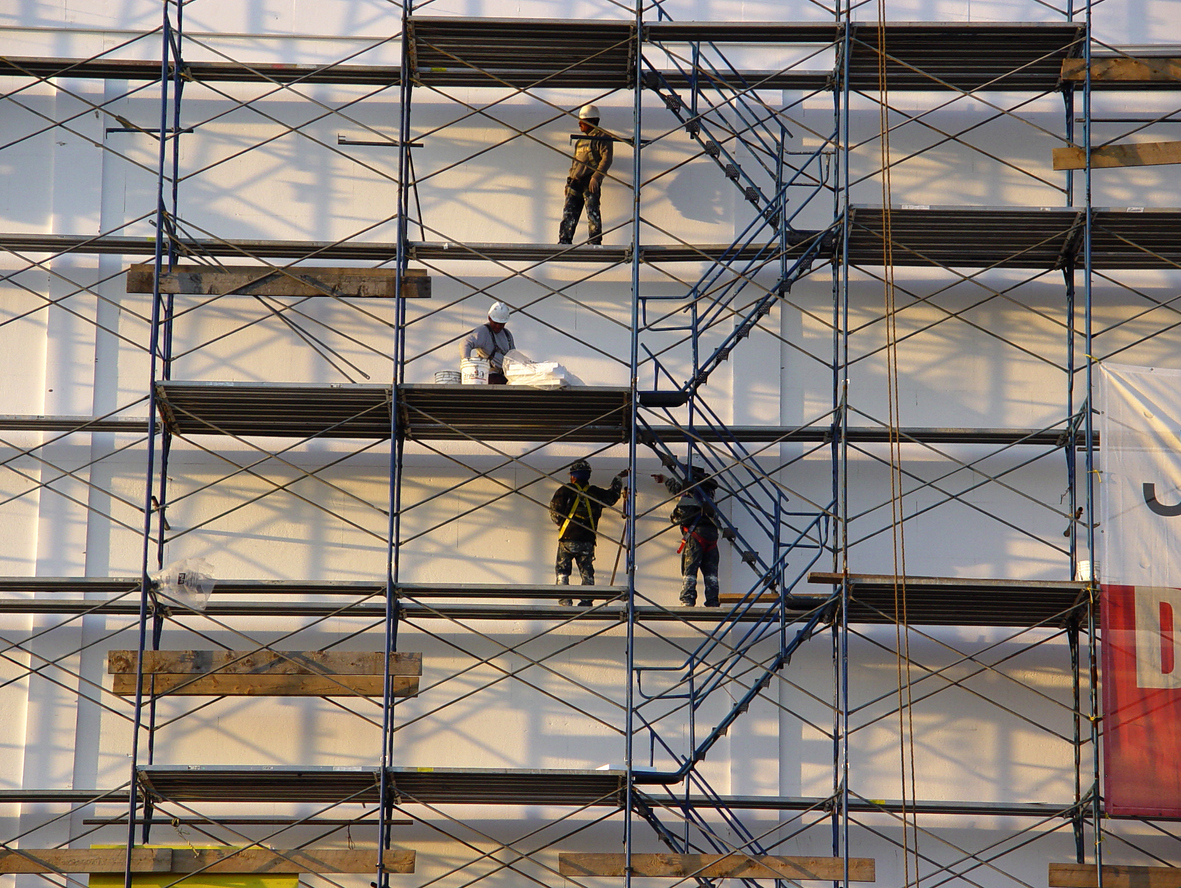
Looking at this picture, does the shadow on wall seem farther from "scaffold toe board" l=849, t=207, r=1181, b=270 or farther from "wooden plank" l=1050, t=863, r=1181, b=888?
"wooden plank" l=1050, t=863, r=1181, b=888

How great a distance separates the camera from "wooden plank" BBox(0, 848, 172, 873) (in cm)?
1505

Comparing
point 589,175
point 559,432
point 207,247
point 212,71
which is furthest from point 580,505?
point 212,71

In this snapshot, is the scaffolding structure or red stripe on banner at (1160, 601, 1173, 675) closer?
red stripe on banner at (1160, 601, 1173, 675)

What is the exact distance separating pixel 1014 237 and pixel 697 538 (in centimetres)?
470

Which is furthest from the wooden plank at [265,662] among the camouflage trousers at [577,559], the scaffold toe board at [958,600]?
the scaffold toe board at [958,600]

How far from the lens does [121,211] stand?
1806cm

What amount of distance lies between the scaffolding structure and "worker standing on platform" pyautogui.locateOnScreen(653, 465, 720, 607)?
247mm

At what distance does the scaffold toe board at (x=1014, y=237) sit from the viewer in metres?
16.7

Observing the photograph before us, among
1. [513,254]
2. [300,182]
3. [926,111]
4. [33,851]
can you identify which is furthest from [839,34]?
[33,851]

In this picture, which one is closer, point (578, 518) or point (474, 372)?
point (474, 372)

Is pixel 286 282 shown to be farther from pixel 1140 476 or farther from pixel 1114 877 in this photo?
pixel 1114 877

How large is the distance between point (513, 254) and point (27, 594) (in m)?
6.33

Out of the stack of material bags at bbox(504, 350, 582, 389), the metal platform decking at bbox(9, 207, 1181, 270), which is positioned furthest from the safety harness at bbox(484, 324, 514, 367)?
the metal platform decking at bbox(9, 207, 1181, 270)

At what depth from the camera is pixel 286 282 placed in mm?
16219
